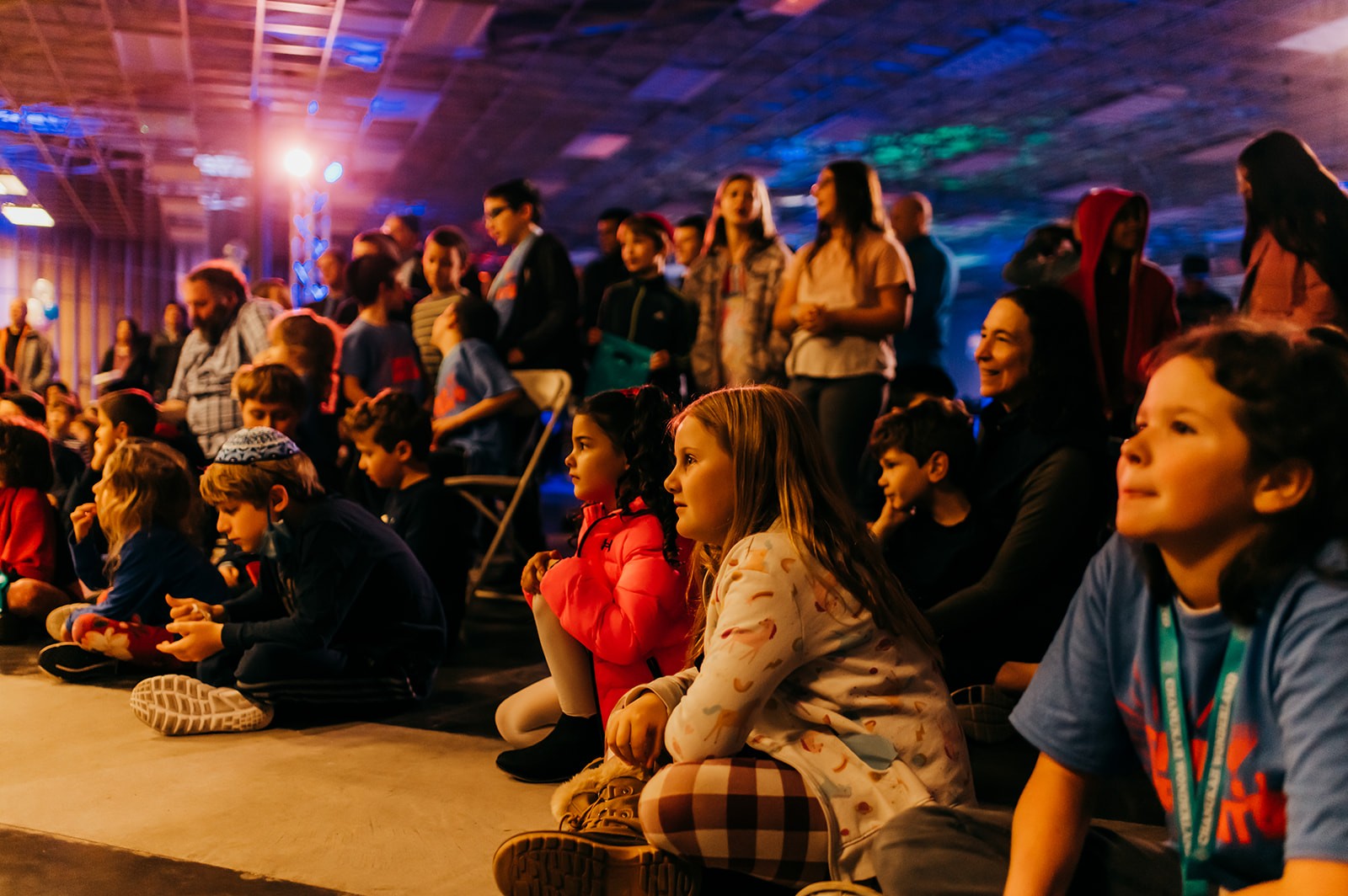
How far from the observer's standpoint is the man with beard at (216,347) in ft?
14.9

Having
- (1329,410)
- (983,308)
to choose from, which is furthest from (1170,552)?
(983,308)

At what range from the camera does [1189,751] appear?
3.82 feet

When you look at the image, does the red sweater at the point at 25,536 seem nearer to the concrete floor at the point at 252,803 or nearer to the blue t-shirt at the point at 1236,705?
the concrete floor at the point at 252,803

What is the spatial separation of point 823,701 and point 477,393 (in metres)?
2.96

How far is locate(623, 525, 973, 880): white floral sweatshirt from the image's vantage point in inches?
62.4

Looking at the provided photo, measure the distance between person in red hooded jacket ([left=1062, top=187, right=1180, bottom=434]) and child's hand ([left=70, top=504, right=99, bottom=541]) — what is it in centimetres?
331

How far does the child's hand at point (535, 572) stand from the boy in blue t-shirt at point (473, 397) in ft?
6.72

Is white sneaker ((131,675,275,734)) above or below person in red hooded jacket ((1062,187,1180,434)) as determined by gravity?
below

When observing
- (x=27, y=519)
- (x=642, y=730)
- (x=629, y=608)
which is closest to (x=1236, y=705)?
(x=642, y=730)

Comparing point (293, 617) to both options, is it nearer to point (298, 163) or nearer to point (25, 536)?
point (25, 536)

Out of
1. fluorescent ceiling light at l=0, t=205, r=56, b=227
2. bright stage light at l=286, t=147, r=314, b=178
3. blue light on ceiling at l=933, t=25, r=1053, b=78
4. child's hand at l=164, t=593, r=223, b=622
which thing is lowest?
child's hand at l=164, t=593, r=223, b=622

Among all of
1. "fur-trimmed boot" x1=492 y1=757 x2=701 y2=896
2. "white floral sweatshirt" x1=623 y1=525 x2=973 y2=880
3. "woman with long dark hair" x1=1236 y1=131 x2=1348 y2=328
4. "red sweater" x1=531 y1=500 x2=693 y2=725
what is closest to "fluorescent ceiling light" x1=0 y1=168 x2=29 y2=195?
"red sweater" x1=531 y1=500 x2=693 y2=725

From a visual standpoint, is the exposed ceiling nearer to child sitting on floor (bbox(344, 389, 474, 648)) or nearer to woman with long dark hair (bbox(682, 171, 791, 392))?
woman with long dark hair (bbox(682, 171, 791, 392))

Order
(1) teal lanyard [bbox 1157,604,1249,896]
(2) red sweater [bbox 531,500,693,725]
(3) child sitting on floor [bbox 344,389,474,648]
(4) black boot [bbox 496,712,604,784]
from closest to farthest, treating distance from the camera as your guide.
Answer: (1) teal lanyard [bbox 1157,604,1249,896] → (2) red sweater [bbox 531,500,693,725] → (4) black boot [bbox 496,712,604,784] → (3) child sitting on floor [bbox 344,389,474,648]
